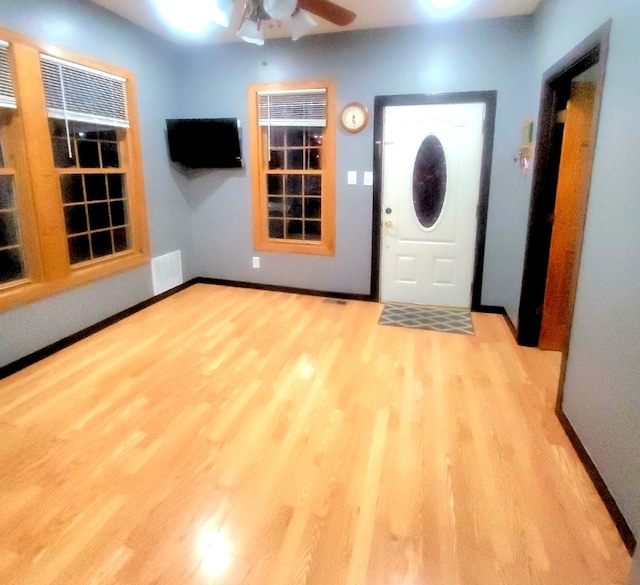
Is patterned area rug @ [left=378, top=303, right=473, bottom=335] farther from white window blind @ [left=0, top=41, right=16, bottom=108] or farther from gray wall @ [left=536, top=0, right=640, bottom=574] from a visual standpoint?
white window blind @ [left=0, top=41, right=16, bottom=108]

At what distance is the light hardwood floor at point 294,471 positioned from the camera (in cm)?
159

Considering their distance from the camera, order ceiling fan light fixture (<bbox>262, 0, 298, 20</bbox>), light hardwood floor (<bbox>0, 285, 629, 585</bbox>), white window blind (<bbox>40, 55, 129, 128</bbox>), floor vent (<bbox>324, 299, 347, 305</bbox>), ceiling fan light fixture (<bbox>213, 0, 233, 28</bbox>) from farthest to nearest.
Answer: floor vent (<bbox>324, 299, 347, 305</bbox>), white window blind (<bbox>40, 55, 129, 128</bbox>), ceiling fan light fixture (<bbox>213, 0, 233, 28</bbox>), ceiling fan light fixture (<bbox>262, 0, 298, 20</bbox>), light hardwood floor (<bbox>0, 285, 629, 585</bbox>)

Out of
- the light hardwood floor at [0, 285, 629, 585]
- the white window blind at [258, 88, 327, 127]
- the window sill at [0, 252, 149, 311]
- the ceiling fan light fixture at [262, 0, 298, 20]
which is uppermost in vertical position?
the ceiling fan light fixture at [262, 0, 298, 20]

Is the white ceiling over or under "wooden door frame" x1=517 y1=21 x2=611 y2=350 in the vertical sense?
over

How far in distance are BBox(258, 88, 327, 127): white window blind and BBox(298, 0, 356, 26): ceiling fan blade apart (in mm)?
1712

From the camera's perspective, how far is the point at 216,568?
1563 mm

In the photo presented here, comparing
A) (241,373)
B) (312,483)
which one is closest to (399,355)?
(241,373)

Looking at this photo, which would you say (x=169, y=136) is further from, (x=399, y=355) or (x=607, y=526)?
(x=607, y=526)

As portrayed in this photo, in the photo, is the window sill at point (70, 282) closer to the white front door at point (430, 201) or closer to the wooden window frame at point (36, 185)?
the wooden window frame at point (36, 185)

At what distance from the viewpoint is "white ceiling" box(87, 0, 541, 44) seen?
11.2 feet

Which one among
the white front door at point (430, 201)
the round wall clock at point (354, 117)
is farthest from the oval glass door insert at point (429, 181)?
the round wall clock at point (354, 117)

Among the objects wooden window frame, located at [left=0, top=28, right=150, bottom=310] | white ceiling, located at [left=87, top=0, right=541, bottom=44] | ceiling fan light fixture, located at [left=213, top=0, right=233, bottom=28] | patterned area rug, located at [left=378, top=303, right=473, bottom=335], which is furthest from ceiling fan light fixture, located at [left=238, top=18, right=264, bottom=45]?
patterned area rug, located at [left=378, top=303, right=473, bottom=335]

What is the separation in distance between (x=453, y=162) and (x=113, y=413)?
358cm

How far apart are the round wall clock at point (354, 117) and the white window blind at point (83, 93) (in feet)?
6.72
